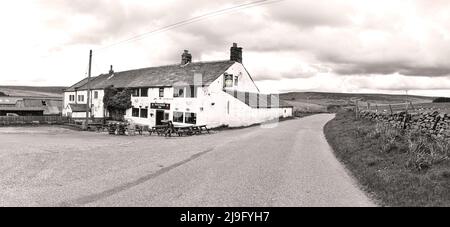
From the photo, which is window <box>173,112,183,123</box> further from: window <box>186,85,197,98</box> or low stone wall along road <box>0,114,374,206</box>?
low stone wall along road <box>0,114,374,206</box>

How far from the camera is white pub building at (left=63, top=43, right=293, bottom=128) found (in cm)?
3531

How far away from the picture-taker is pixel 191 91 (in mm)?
35906

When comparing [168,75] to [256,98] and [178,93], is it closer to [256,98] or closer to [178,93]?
[178,93]

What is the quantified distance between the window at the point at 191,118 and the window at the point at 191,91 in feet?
6.49

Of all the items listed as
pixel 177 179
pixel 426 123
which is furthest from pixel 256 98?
pixel 177 179

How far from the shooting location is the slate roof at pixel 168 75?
123 ft

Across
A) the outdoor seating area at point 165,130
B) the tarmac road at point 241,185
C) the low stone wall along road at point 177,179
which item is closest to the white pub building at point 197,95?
the outdoor seating area at point 165,130

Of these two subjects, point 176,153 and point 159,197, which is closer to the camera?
point 159,197

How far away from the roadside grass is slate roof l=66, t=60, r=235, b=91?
73.1 ft

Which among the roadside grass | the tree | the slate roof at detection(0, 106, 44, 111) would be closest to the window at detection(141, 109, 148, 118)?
the tree

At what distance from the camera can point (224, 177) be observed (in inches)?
433
